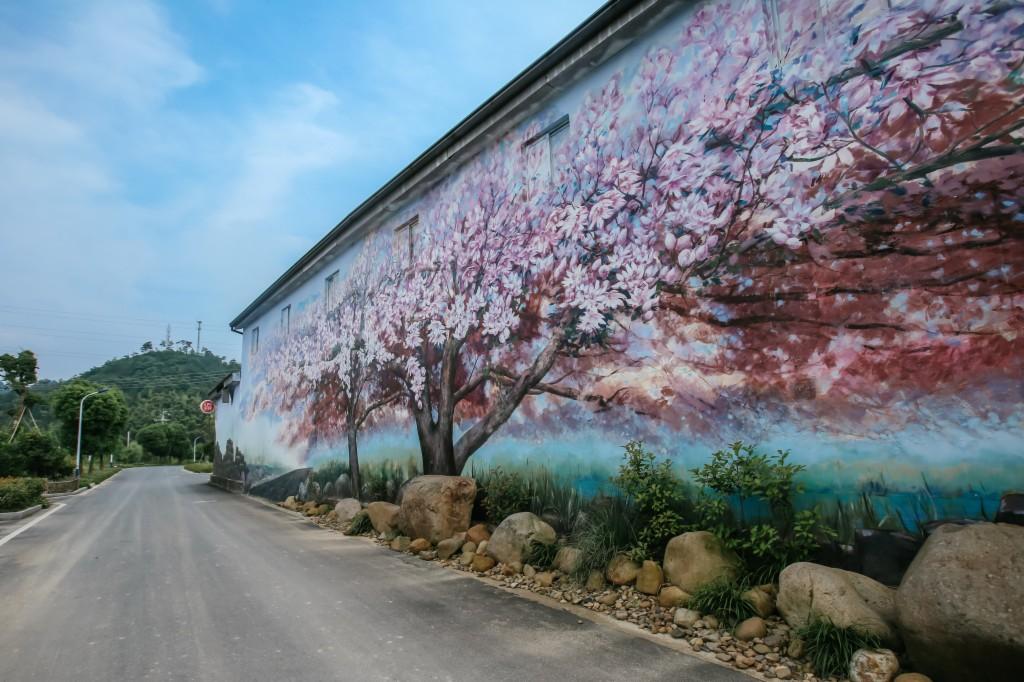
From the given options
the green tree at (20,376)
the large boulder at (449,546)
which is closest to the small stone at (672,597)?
the large boulder at (449,546)

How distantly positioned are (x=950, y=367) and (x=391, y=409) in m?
9.61

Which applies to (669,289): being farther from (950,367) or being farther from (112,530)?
(112,530)

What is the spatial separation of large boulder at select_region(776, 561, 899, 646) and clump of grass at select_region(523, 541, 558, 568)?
110 inches

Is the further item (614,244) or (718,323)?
(614,244)

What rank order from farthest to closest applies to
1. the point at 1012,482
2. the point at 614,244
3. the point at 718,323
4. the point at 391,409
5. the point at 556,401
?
the point at 391,409 < the point at 556,401 < the point at 614,244 < the point at 718,323 < the point at 1012,482

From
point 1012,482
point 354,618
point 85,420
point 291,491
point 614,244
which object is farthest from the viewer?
point 85,420

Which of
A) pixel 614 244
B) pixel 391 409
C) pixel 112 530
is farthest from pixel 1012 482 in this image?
pixel 112 530

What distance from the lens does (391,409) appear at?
11.8 meters

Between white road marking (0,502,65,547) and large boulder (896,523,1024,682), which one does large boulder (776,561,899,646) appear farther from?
white road marking (0,502,65,547)

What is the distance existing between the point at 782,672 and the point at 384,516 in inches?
287

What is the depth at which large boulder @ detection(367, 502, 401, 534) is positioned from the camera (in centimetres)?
950

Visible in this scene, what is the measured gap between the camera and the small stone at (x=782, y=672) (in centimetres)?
377

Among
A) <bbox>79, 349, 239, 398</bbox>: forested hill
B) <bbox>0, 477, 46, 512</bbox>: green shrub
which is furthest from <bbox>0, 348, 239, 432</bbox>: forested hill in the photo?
<bbox>0, 477, 46, 512</bbox>: green shrub

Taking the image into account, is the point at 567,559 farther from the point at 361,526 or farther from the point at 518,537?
the point at 361,526
